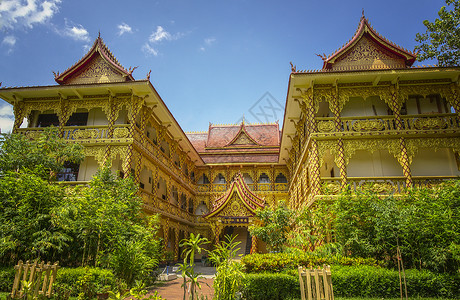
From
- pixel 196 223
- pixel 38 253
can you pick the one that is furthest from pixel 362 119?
pixel 196 223

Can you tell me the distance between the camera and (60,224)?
25.6 ft

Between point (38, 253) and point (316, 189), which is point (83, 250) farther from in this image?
point (316, 189)

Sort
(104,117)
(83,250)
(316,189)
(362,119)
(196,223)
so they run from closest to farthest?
(83,250)
(316,189)
(362,119)
(104,117)
(196,223)

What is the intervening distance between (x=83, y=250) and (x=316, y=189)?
24.1 ft

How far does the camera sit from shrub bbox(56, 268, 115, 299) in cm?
695

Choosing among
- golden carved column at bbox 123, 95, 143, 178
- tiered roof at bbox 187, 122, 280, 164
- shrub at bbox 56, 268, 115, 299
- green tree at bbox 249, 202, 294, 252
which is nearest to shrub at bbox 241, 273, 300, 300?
shrub at bbox 56, 268, 115, 299

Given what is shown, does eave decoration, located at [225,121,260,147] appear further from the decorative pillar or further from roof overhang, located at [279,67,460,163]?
roof overhang, located at [279,67,460,163]

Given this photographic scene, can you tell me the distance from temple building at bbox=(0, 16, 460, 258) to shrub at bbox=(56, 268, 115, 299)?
5.16 m

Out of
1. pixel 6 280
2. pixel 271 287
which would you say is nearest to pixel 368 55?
pixel 271 287

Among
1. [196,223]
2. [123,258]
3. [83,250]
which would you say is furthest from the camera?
[196,223]

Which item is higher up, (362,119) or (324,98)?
(324,98)

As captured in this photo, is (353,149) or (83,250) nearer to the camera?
(83,250)

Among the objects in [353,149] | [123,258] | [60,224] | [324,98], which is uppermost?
[324,98]

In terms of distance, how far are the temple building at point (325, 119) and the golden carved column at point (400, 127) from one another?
0.12ft
